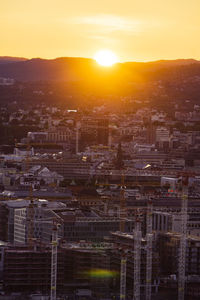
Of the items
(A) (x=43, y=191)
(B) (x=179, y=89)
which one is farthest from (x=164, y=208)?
(B) (x=179, y=89)

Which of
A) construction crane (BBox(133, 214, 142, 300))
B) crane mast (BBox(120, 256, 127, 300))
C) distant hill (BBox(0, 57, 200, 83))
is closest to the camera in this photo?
crane mast (BBox(120, 256, 127, 300))

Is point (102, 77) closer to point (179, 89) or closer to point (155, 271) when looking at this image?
point (179, 89)

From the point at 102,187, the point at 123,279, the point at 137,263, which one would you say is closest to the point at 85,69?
the point at 102,187

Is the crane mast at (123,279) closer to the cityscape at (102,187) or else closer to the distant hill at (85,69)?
the cityscape at (102,187)

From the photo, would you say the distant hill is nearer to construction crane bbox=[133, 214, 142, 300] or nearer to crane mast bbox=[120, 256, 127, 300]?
construction crane bbox=[133, 214, 142, 300]

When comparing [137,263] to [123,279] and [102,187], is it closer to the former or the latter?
[123,279]

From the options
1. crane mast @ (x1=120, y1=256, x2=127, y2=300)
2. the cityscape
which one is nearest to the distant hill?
the cityscape

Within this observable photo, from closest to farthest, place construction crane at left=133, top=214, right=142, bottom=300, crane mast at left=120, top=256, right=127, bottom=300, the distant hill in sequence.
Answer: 1. crane mast at left=120, top=256, right=127, bottom=300
2. construction crane at left=133, top=214, right=142, bottom=300
3. the distant hill

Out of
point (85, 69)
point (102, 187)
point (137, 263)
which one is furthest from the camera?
point (85, 69)

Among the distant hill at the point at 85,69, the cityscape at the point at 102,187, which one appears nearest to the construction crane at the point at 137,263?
the cityscape at the point at 102,187
